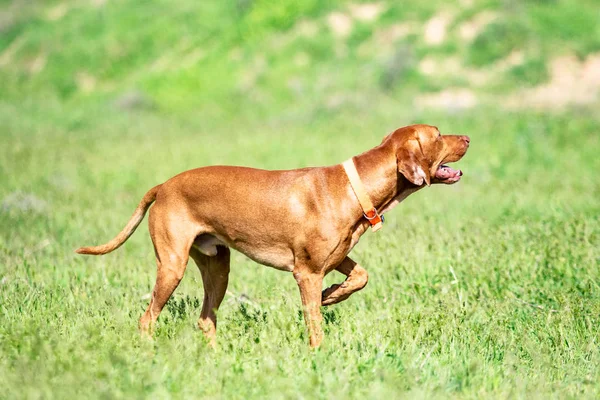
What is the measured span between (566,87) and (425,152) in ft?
50.2

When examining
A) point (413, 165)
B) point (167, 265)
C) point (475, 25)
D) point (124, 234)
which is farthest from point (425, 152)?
point (475, 25)

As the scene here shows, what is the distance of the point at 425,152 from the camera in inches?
231

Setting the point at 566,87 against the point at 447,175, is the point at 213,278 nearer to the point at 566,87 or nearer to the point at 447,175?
the point at 447,175

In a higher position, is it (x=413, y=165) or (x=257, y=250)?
(x=413, y=165)

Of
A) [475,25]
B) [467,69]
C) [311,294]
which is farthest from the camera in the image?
[475,25]

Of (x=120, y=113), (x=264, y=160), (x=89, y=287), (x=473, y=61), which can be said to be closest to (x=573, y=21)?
(x=473, y=61)

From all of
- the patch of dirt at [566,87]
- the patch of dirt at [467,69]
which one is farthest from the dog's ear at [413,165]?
the patch of dirt at [467,69]

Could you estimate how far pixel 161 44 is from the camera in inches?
1187

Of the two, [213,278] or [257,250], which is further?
[213,278]

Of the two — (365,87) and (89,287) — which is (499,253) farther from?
(365,87)

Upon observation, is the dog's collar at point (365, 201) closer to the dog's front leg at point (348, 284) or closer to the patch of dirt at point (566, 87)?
the dog's front leg at point (348, 284)

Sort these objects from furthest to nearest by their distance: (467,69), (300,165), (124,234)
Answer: (467,69)
(300,165)
(124,234)

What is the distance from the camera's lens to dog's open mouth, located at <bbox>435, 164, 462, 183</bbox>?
5977 mm

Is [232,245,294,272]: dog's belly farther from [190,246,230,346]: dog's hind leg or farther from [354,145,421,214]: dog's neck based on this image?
[354,145,421,214]: dog's neck
